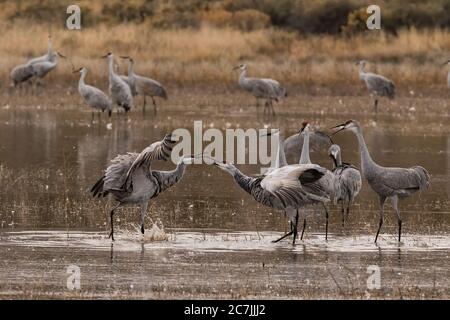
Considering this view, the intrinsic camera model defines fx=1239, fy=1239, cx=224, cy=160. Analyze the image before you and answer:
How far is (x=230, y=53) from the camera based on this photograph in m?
34.8

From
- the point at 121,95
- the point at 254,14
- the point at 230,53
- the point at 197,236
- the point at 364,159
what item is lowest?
the point at 197,236

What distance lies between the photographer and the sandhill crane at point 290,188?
1115 cm

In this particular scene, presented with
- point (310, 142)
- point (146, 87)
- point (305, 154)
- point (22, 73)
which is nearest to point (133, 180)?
point (305, 154)

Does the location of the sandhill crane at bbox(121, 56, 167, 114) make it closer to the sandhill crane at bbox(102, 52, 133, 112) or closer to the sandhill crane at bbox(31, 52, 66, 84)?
the sandhill crane at bbox(102, 52, 133, 112)

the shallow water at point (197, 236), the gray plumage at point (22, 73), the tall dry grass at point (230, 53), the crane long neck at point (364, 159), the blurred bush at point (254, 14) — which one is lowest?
the shallow water at point (197, 236)

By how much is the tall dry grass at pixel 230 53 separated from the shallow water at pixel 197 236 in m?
9.99

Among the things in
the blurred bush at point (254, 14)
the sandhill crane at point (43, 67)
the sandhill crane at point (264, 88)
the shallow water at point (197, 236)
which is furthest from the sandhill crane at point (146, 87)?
the blurred bush at point (254, 14)

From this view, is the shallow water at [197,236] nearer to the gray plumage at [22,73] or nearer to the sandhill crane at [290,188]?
the sandhill crane at [290,188]

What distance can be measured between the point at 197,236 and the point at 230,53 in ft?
76.8

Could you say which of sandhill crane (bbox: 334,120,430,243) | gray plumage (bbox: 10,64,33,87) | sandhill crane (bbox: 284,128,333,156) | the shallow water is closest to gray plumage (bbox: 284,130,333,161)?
sandhill crane (bbox: 284,128,333,156)

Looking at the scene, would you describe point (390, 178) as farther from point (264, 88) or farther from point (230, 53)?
point (230, 53)

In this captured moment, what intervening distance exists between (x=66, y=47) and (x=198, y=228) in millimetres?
23344

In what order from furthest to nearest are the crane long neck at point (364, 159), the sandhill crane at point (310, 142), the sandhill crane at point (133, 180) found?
the sandhill crane at point (310, 142) → the crane long neck at point (364, 159) → the sandhill crane at point (133, 180)
